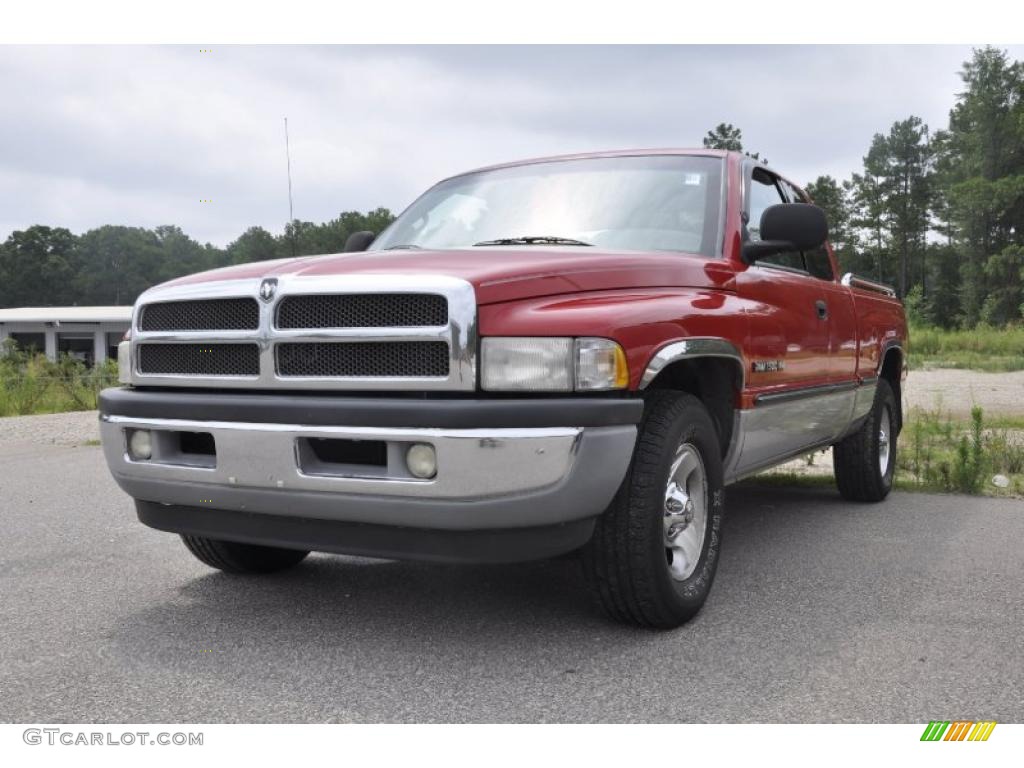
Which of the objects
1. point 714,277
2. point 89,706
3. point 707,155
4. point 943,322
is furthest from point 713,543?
point 943,322

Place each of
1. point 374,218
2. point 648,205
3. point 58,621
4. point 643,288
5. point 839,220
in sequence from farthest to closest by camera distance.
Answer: point 839,220 → point 374,218 → point 648,205 → point 58,621 → point 643,288

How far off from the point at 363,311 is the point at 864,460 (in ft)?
13.5

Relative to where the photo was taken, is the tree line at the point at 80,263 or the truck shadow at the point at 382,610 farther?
the tree line at the point at 80,263

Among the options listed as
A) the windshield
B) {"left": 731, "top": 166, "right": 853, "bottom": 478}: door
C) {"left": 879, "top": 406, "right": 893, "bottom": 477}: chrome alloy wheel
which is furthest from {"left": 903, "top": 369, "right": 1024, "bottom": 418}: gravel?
the windshield

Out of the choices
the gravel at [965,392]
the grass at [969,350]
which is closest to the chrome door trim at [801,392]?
the gravel at [965,392]

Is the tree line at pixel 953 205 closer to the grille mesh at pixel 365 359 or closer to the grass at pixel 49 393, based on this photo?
the grass at pixel 49 393

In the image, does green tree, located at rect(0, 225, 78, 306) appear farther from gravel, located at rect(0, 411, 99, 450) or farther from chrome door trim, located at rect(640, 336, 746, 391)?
chrome door trim, located at rect(640, 336, 746, 391)

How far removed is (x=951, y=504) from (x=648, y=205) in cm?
329

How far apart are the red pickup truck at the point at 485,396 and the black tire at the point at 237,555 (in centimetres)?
1

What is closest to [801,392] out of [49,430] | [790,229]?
[790,229]

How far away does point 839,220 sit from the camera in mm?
80125

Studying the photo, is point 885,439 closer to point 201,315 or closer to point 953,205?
point 201,315

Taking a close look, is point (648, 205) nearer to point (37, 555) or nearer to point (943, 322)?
point (37, 555)

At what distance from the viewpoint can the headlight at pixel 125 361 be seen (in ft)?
12.5
